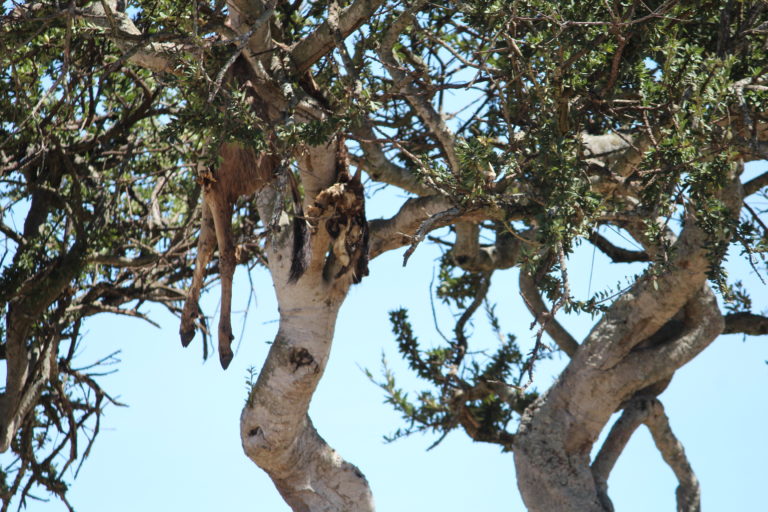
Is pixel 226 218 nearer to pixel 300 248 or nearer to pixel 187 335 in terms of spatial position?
pixel 300 248

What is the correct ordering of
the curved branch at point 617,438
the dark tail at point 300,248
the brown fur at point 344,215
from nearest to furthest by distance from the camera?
the brown fur at point 344,215, the dark tail at point 300,248, the curved branch at point 617,438

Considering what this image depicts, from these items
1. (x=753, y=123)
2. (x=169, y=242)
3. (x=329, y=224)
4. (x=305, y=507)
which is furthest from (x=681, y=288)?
(x=169, y=242)

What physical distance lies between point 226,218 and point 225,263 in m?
0.23

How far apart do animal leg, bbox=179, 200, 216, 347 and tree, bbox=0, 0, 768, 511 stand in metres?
0.02

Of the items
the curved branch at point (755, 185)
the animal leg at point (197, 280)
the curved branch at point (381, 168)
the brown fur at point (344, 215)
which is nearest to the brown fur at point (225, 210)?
the animal leg at point (197, 280)

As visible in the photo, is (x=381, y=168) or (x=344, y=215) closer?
(x=344, y=215)

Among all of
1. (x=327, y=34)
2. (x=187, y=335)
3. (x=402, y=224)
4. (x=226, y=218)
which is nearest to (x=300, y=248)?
(x=226, y=218)

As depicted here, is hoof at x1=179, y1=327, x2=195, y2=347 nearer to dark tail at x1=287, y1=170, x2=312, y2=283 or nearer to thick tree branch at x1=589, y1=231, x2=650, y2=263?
dark tail at x1=287, y1=170, x2=312, y2=283

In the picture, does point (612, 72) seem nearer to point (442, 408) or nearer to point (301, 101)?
point (301, 101)

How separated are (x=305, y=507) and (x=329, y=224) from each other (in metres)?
1.45

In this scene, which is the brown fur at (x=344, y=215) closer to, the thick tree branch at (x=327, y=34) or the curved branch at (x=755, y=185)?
the thick tree branch at (x=327, y=34)

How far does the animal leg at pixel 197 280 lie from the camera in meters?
3.89

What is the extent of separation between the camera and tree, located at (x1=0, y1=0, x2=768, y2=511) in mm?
3104

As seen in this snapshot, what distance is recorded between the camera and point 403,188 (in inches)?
174
